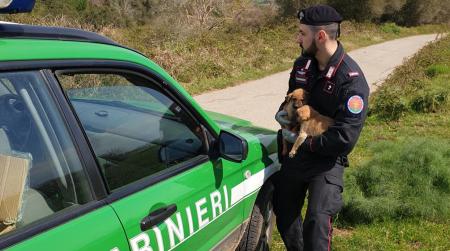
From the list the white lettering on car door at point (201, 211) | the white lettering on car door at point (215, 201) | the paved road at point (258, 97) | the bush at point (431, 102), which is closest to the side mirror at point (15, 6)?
the white lettering on car door at point (201, 211)

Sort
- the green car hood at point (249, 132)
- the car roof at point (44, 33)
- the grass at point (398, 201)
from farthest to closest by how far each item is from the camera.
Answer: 1. the grass at point (398, 201)
2. the green car hood at point (249, 132)
3. the car roof at point (44, 33)

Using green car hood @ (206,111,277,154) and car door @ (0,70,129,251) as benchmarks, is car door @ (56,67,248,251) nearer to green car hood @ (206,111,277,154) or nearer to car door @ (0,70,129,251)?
car door @ (0,70,129,251)

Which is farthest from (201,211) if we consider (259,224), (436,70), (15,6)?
(436,70)

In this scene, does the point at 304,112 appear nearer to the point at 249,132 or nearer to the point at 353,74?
the point at 353,74

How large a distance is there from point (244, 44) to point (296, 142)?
13.2 metres

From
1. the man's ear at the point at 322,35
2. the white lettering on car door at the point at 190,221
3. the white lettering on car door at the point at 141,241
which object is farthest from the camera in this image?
the man's ear at the point at 322,35

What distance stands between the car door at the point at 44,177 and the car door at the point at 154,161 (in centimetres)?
11

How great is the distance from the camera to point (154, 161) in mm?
2344

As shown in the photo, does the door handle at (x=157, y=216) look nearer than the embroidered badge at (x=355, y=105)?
Yes

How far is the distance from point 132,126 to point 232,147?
579 millimetres

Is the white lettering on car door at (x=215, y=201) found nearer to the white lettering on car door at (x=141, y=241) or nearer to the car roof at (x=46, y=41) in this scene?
the white lettering on car door at (x=141, y=241)

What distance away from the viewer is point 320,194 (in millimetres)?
3012

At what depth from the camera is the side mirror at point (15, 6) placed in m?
1.53

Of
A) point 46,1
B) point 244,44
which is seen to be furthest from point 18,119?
point 46,1
